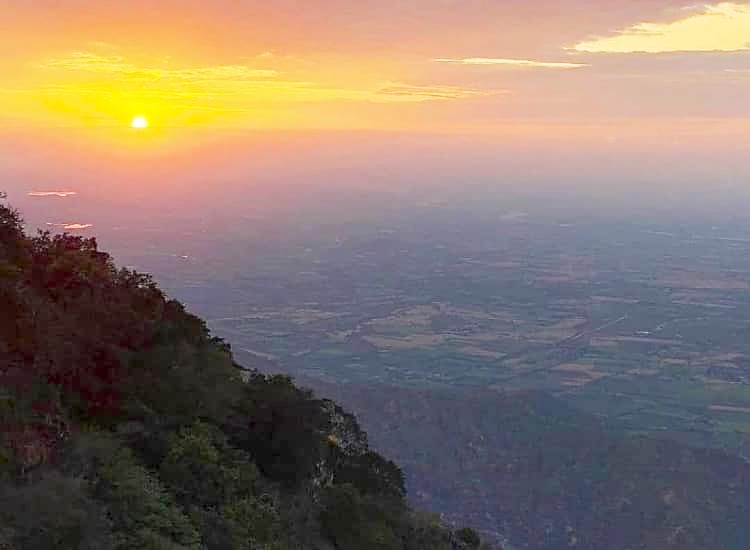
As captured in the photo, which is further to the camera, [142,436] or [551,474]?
[551,474]

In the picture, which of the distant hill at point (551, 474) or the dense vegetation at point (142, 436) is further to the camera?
the distant hill at point (551, 474)

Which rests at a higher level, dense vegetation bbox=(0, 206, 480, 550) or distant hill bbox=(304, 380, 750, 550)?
dense vegetation bbox=(0, 206, 480, 550)

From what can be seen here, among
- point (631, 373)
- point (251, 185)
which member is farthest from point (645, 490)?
point (251, 185)

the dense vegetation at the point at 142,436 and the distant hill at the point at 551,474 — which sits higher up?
the dense vegetation at the point at 142,436

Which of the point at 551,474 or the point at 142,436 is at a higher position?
the point at 142,436
